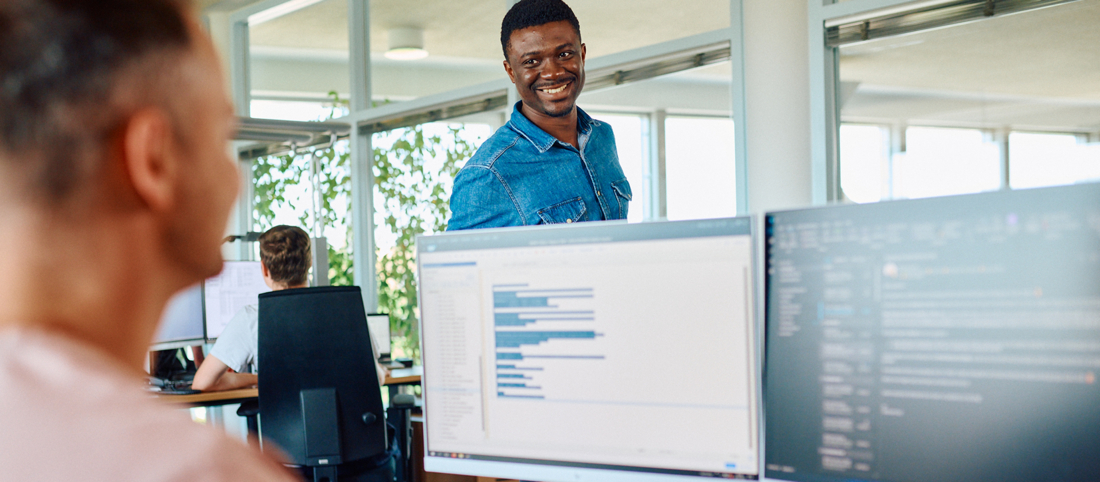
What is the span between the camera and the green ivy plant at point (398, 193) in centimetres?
462

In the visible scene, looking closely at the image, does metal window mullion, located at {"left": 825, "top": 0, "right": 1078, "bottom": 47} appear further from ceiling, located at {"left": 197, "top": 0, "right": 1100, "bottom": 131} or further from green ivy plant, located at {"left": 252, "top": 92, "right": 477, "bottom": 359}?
green ivy plant, located at {"left": 252, "top": 92, "right": 477, "bottom": 359}

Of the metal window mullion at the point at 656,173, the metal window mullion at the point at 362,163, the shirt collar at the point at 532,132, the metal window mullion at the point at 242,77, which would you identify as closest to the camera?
the shirt collar at the point at 532,132

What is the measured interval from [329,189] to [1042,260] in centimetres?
475

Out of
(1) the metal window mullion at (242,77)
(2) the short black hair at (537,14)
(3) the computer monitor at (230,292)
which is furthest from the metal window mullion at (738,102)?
(1) the metal window mullion at (242,77)

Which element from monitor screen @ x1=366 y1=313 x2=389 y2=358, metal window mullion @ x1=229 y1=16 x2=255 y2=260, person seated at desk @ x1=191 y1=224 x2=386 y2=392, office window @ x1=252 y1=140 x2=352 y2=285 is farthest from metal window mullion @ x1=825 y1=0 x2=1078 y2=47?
metal window mullion @ x1=229 y1=16 x2=255 y2=260

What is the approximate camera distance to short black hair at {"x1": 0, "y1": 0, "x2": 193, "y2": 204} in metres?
0.42

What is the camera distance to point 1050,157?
9.01 feet

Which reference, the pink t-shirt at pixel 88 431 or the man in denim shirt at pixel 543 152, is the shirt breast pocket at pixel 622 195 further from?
the pink t-shirt at pixel 88 431

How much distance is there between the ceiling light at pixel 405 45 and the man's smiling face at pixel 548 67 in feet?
9.80

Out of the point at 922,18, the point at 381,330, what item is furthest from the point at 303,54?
the point at 922,18

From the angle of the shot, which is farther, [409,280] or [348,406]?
[409,280]

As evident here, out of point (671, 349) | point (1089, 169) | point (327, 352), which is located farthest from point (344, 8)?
point (671, 349)

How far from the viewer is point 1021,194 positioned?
33.7 inches

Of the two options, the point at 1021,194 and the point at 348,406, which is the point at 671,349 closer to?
the point at 1021,194
